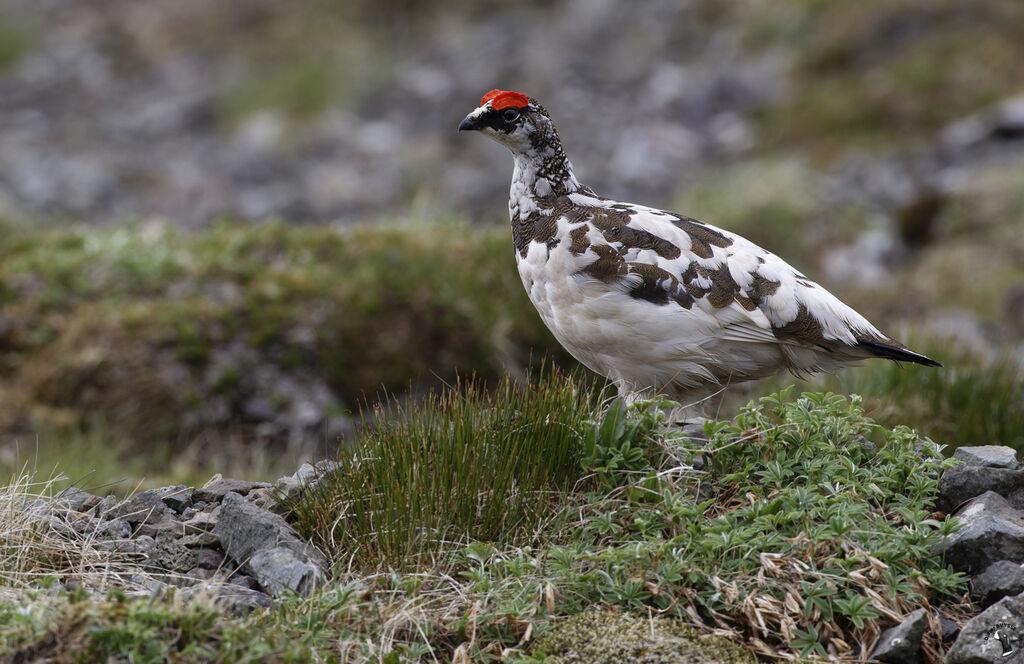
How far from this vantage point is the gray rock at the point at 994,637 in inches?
119

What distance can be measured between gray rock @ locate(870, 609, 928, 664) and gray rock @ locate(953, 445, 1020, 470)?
32.8 inches

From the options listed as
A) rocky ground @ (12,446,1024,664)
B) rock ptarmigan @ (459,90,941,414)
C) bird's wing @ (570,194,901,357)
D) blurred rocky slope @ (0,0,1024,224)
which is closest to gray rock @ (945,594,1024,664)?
rocky ground @ (12,446,1024,664)

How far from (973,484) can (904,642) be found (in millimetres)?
843

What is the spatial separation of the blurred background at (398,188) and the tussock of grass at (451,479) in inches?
11.5

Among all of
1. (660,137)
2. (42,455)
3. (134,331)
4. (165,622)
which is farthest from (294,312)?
(660,137)

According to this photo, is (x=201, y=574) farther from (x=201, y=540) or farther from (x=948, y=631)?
(x=948, y=631)

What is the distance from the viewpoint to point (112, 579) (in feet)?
11.0

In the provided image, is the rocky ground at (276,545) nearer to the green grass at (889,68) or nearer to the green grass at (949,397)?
the green grass at (949,397)

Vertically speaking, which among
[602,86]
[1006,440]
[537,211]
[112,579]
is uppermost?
[602,86]

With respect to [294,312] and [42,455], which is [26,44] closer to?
[294,312]

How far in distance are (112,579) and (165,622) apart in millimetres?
629

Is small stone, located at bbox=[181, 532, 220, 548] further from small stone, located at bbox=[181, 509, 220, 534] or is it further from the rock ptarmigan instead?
the rock ptarmigan

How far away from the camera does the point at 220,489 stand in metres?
3.99

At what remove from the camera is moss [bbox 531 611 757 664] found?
10.2 ft
